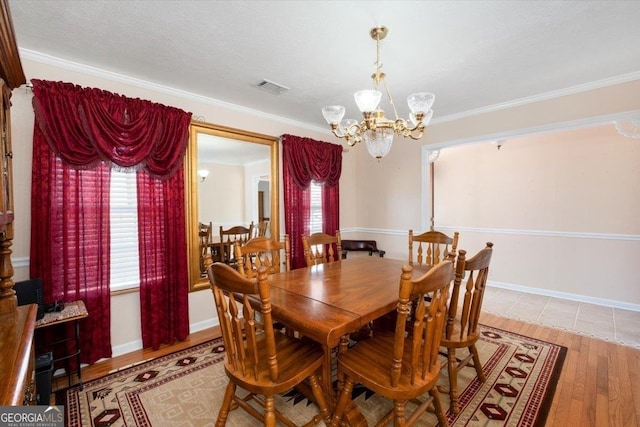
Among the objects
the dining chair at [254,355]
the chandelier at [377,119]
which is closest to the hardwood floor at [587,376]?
the dining chair at [254,355]

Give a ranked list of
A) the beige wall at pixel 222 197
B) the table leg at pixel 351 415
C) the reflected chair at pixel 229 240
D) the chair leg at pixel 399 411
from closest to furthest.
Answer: the chair leg at pixel 399 411 → the table leg at pixel 351 415 → the beige wall at pixel 222 197 → the reflected chair at pixel 229 240

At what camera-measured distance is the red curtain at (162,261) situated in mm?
2539

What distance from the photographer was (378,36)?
1916 mm

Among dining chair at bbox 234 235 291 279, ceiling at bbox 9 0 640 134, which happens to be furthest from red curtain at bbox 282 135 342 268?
dining chair at bbox 234 235 291 279

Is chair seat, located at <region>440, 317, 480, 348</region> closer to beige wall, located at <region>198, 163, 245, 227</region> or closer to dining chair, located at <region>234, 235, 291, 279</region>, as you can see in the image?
dining chair, located at <region>234, 235, 291, 279</region>

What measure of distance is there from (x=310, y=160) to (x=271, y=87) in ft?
4.05

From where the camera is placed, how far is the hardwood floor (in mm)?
1705

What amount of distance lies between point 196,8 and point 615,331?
14.7ft

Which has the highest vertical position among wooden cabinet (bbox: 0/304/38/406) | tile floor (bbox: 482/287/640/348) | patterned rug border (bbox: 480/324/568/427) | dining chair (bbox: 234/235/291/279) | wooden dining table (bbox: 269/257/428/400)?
dining chair (bbox: 234/235/291/279)

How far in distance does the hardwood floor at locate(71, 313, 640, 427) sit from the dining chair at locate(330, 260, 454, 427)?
96 cm

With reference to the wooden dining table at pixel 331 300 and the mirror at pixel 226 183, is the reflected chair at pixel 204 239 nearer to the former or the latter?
the mirror at pixel 226 183

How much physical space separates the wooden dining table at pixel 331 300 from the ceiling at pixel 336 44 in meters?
1.68

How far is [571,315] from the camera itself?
10.7ft

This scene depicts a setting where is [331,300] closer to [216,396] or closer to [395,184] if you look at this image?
[216,396]
